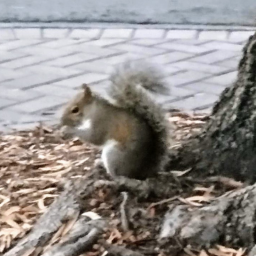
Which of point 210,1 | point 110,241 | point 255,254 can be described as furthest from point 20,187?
point 210,1

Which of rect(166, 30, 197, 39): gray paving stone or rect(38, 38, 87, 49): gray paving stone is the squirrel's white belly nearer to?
rect(38, 38, 87, 49): gray paving stone

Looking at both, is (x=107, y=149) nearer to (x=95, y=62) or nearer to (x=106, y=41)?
(x=95, y=62)

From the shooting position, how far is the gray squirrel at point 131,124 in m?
2.82

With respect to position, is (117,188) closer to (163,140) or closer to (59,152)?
(163,140)

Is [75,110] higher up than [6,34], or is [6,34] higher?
[75,110]

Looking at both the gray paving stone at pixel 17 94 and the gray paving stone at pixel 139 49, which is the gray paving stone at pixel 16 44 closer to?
the gray paving stone at pixel 139 49

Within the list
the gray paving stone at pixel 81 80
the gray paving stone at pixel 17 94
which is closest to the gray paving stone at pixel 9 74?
the gray paving stone at pixel 17 94

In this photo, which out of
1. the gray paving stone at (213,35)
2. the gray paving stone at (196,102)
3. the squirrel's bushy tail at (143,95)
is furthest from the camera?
the gray paving stone at (213,35)

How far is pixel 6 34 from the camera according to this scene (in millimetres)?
6043

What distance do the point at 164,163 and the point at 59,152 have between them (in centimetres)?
71

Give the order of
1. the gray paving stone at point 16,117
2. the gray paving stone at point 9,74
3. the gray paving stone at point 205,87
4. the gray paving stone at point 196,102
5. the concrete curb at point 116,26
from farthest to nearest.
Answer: the concrete curb at point 116,26 < the gray paving stone at point 9,74 < the gray paving stone at point 205,87 < the gray paving stone at point 196,102 < the gray paving stone at point 16,117

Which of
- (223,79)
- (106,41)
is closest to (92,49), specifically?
(106,41)

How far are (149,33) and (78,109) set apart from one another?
9.86ft

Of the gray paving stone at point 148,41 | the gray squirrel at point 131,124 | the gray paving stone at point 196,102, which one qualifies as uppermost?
the gray squirrel at point 131,124
